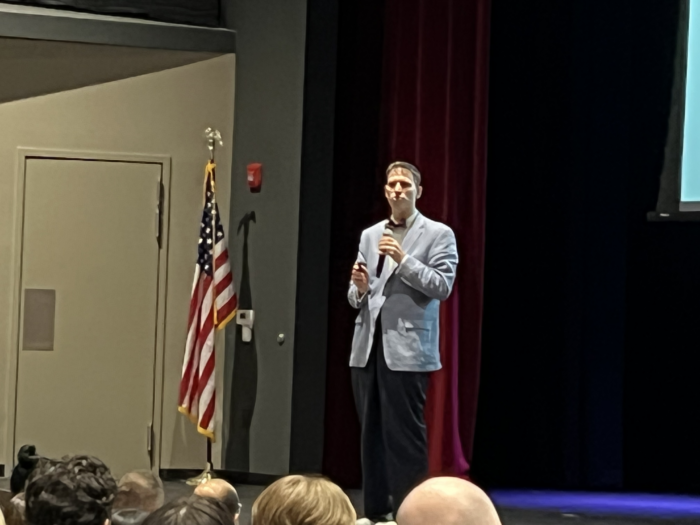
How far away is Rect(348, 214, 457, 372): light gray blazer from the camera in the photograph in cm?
374

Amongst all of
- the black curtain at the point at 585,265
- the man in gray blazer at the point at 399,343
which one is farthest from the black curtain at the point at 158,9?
the man in gray blazer at the point at 399,343

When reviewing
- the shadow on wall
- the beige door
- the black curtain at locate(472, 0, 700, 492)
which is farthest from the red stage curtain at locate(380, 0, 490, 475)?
the beige door

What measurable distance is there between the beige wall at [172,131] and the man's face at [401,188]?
5.53ft

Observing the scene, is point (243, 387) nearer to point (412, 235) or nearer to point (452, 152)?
point (452, 152)

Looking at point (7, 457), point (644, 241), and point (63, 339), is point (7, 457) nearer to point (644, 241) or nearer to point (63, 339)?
point (63, 339)

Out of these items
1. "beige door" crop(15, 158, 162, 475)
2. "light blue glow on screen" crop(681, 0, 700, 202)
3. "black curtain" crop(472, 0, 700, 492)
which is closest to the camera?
"light blue glow on screen" crop(681, 0, 700, 202)

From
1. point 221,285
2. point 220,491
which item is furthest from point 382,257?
point 220,491

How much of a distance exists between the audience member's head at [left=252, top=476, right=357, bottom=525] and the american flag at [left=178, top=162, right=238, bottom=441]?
3363mm

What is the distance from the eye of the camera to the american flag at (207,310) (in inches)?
Answer: 200

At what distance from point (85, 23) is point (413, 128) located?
5.50 feet

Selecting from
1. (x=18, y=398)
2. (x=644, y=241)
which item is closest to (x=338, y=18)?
(x=644, y=241)

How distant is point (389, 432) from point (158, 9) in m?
2.62

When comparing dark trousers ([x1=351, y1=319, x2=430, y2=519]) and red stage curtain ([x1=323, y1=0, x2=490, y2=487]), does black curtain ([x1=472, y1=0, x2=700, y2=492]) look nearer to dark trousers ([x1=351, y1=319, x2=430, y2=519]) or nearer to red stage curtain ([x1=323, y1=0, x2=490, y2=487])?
red stage curtain ([x1=323, y1=0, x2=490, y2=487])

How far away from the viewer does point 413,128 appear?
199 inches
